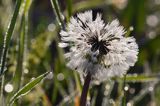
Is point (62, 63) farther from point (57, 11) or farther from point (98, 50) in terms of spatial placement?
point (98, 50)

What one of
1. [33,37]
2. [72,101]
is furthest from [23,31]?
[33,37]

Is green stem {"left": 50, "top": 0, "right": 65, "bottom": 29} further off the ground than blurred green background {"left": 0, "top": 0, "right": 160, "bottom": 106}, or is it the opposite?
green stem {"left": 50, "top": 0, "right": 65, "bottom": 29}

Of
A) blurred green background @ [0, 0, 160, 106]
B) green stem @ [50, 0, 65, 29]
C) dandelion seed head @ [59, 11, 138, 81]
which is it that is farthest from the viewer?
blurred green background @ [0, 0, 160, 106]

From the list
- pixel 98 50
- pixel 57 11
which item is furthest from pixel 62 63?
pixel 98 50

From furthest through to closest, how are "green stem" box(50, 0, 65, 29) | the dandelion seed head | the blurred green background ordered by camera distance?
the blurred green background
"green stem" box(50, 0, 65, 29)
the dandelion seed head

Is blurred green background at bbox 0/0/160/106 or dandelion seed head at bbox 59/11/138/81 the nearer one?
dandelion seed head at bbox 59/11/138/81
